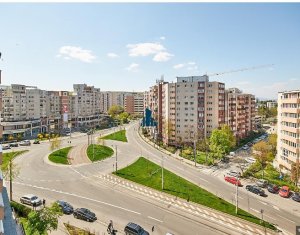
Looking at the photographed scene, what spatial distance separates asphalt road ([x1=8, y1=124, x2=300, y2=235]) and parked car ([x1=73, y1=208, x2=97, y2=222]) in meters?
1.65

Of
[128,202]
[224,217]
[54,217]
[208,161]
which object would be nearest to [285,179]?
[208,161]

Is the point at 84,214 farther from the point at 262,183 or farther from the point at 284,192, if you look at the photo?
the point at 262,183

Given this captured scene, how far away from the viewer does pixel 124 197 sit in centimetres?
5412

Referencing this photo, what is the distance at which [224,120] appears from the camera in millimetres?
110938

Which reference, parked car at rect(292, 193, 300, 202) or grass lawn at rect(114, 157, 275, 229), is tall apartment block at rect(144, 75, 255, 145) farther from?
parked car at rect(292, 193, 300, 202)

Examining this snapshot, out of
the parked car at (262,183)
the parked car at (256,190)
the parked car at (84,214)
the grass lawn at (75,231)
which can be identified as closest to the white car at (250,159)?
the parked car at (262,183)

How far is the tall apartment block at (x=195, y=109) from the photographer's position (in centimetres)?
10825

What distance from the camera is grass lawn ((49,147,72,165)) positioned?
262 ft

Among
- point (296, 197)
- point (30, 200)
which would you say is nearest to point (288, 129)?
point (296, 197)

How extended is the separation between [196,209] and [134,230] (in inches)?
555

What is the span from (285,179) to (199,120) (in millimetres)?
44008

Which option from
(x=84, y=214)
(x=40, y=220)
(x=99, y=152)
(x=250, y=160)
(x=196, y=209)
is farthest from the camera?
(x=99, y=152)

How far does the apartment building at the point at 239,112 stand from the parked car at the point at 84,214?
79.2 meters

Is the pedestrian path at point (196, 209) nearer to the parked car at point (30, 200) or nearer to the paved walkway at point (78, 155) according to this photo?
the parked car at point (30, 200)
